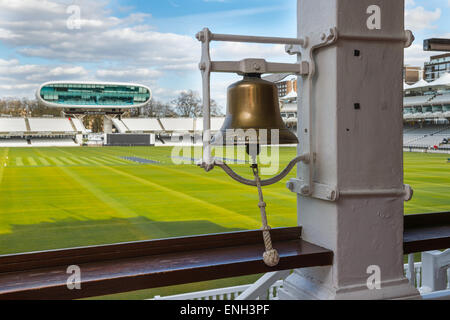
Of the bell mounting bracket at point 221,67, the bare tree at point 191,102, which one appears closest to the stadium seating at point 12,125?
the bare tree at point 191,102

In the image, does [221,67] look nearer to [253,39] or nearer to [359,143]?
[253,39]

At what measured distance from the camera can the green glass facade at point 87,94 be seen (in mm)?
83688

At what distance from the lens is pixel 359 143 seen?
2.29m

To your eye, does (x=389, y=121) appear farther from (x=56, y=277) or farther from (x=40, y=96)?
(x=40, y=96)

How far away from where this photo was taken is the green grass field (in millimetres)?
9219

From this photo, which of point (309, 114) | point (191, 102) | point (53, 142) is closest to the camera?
point (309, 114)

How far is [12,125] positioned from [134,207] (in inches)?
2786

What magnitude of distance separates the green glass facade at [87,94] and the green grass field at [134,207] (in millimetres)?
66535

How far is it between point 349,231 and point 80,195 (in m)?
13.8

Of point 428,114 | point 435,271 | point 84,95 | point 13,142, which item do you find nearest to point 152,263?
point 435,271

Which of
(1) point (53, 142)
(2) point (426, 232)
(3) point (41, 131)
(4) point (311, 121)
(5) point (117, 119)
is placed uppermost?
(5) point (117, 119)

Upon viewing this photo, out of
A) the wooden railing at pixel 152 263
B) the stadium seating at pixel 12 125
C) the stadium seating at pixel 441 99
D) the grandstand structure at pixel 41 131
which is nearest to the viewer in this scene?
the wooden railing at pixel 152 263

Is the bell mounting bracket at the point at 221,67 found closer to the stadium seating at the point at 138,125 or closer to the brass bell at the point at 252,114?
the brass bell at the point at 252,114

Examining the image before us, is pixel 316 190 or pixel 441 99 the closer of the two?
pixel 316 190
